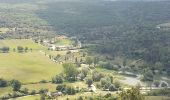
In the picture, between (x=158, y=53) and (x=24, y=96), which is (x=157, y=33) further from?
(x=24, y=96)

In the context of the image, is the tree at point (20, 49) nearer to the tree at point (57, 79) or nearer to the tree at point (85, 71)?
the tree at point (85, 71)

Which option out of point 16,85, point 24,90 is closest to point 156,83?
point 24,90

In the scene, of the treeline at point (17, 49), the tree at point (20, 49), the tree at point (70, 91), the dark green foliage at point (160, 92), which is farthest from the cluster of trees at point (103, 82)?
the tree at point (20, 49)

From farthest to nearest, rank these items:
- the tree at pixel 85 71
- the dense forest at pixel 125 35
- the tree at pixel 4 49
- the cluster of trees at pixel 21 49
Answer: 1. the cluster of trees at pixel 21 49
2. the tree at pixel 4 49
3. the dense forest at pixel 125 35
4. the tree at pixel 85 71

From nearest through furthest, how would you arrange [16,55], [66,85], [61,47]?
[66,85], [16,55], [61,47]

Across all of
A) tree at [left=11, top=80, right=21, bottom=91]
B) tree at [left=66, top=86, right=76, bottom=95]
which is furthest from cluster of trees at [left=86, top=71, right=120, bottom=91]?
tree at [left=11, top=80, right=21, bottom=91]

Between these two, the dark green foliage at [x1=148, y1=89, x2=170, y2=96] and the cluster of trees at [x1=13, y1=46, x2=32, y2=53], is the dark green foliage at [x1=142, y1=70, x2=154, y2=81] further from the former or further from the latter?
the cluster of trees at [x1=13, y1=46, x2=32, y2=53]

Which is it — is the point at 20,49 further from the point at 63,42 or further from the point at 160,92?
the point at 160,92

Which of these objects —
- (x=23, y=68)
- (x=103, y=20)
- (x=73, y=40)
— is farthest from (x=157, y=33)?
(x=23, y=68)
